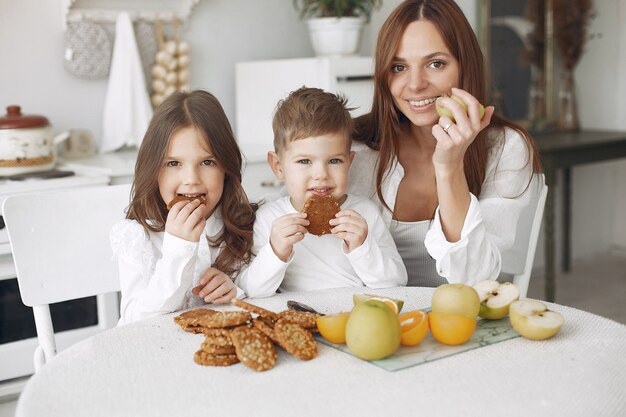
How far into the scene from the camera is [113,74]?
3.10m

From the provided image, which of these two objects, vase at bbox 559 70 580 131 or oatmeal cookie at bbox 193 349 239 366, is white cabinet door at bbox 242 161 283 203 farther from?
vase at bbox 559 70 580 131

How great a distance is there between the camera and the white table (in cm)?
100

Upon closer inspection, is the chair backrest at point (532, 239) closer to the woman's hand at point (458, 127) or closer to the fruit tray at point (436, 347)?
the woman's hand at point (458, 127)

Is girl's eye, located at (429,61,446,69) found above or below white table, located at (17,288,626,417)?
above

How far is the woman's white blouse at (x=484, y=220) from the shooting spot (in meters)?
1.63

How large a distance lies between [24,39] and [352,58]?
1330 mm

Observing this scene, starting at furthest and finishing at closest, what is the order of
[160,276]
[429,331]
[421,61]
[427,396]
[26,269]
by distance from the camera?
[421,61], [26,269], [160,276], [429,331], [427,396]

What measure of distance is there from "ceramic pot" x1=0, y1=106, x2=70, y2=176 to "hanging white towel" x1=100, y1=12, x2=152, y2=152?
414 millimetres

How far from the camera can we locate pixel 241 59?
3549 mm

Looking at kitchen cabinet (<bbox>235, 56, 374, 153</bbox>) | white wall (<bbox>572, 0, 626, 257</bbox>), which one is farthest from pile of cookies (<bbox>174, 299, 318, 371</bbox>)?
white wall (<bbox>572, 0, 626, 257</bbox>)

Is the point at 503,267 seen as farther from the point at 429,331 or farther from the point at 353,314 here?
the point at 353,314

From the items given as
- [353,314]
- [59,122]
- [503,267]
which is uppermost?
[59,122]

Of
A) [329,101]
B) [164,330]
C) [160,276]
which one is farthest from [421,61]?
[164,330]

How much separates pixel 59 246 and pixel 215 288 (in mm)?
392
